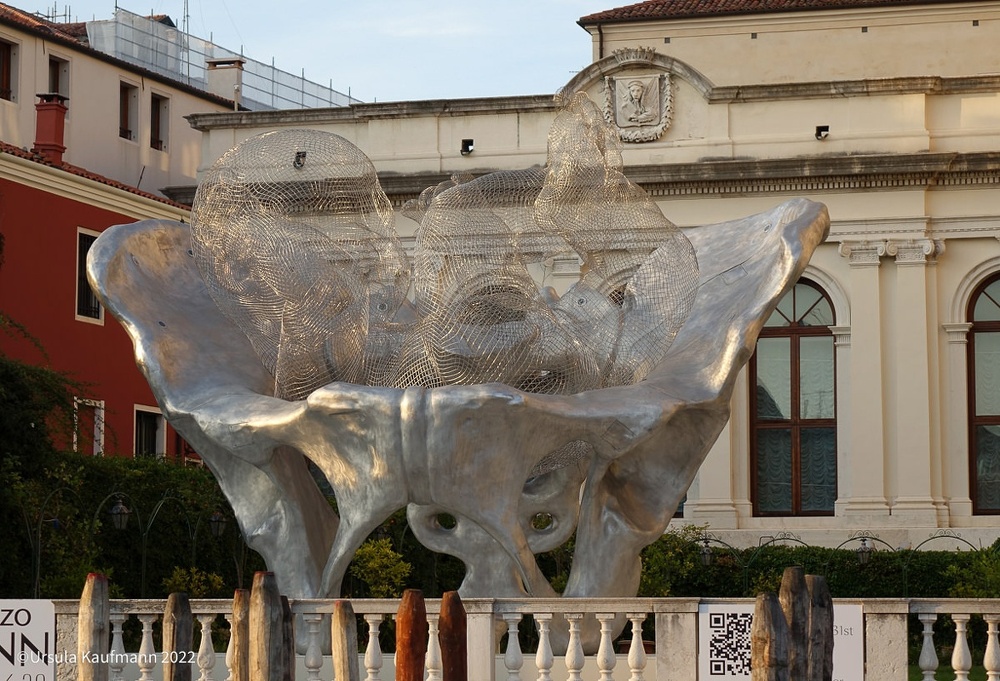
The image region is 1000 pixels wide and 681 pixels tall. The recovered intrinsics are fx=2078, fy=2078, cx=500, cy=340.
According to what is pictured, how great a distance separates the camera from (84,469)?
26.5 meters

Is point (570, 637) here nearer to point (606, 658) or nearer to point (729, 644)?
point (606, 658)

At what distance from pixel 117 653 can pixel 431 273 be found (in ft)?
12.9

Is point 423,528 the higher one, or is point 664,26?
point 664,26

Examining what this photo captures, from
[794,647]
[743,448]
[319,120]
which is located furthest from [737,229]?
[319,120]

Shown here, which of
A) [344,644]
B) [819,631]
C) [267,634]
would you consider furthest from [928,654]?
[267,634]

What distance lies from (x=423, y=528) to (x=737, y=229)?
372cm

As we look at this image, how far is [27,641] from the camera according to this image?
14.7m

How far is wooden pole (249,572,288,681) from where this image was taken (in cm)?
1364

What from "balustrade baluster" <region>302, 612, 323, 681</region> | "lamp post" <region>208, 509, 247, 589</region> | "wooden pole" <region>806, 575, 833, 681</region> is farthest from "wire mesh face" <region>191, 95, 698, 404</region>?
"lamp post" <region>208, 509, 247, 589</region>

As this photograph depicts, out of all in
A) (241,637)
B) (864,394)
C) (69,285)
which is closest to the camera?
(241,637)

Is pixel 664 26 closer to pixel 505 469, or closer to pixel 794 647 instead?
pixel 505 469

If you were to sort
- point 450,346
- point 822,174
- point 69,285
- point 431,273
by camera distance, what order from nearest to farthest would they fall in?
point 450,346, point 431,273, point 69,285, point 822,174

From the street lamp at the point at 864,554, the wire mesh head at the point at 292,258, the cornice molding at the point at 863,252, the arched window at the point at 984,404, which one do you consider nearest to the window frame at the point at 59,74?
the cornice molding at the point at 863,252

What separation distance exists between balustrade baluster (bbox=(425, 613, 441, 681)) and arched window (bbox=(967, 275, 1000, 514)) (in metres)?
23.8
